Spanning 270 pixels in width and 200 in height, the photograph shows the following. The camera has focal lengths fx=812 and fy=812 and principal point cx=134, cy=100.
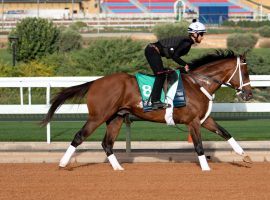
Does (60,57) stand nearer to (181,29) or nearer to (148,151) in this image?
(181,29)

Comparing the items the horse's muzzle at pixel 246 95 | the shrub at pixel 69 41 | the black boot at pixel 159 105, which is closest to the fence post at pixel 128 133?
the black boot at pixel 159 105

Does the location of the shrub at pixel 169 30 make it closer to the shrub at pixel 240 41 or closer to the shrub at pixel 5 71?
the shrub at pixel 240 41

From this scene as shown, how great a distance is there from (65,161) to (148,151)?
8.03 feet

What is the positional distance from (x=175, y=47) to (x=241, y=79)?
1075mm

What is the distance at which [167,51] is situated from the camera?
11039 mm

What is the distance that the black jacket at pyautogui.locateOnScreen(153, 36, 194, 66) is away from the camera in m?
10.9

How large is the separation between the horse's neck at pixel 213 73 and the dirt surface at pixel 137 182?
1131 millimetres

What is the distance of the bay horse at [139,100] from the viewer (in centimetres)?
1092

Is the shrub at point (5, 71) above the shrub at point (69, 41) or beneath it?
above

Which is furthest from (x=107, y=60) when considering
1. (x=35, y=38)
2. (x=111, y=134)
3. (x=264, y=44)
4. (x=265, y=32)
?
(x=265, y=32)

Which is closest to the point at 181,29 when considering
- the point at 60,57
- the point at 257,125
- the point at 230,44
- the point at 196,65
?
the point at 230,44

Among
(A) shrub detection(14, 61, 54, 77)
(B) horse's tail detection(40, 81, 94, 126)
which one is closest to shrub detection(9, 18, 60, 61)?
(A) shrub detection(14, 61, 54, 77)

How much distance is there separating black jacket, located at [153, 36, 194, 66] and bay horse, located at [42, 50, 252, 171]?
1.27 feet

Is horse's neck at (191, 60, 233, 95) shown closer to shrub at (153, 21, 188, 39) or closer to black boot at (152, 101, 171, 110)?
black boot at (152, 101, 171, 110)
